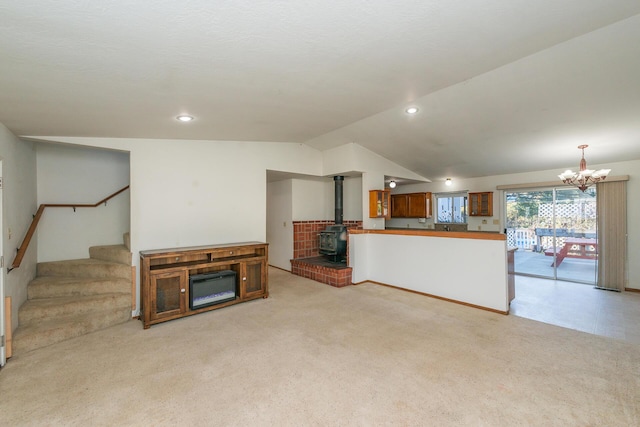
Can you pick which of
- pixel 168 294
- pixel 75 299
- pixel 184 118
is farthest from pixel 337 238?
pixel 75 299

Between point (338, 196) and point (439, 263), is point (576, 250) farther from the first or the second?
point (338, 196)

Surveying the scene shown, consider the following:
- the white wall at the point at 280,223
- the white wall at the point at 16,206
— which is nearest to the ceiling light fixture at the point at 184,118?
the white wall at the point at 16,206

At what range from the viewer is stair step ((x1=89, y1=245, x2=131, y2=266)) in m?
3.71

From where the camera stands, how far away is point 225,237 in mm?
4355

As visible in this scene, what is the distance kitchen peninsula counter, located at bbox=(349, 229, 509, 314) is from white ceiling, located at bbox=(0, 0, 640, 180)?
1691 millimetres

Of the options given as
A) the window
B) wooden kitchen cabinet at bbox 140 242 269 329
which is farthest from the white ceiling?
the window

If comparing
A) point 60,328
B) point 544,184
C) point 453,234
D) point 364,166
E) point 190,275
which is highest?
point 364,166

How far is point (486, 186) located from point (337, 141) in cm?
377

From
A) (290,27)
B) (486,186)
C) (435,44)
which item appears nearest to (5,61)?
(290,27)

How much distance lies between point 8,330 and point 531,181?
802 centimetres

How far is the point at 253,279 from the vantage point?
415 centimetres

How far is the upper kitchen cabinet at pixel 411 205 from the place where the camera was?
7.02 m

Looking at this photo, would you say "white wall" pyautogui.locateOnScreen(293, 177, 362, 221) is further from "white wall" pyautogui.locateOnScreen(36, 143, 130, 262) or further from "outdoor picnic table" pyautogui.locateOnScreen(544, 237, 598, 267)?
"outdoor picnic table" pyautogui.locateOnScreen(544, 237, 598, 267)

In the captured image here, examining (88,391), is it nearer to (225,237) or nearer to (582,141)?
(225,237)
